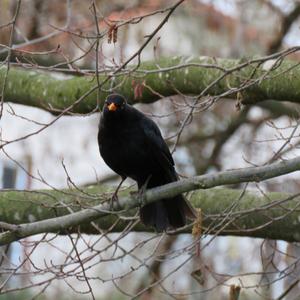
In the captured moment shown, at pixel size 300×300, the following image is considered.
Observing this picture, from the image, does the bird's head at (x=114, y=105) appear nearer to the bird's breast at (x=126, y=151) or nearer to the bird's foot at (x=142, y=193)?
the bird's breast at (x=126, y=151)

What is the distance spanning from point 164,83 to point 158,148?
0.92 m

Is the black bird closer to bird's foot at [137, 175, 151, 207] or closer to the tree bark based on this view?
bird's foot at [137, 175, 151, 207]

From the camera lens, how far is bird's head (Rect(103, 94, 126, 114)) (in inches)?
221

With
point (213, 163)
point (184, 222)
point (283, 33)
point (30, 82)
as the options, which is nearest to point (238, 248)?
point (213, 163)

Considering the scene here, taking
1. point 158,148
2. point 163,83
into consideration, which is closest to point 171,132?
point 163,83

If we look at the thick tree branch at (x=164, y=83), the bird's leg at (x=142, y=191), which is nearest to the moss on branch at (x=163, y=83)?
the thick tree branch at (x=164, y=83)

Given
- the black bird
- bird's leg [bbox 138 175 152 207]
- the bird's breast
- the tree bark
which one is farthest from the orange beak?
the tree bark

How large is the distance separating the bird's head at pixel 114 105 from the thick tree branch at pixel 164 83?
167mm

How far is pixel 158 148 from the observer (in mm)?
5703

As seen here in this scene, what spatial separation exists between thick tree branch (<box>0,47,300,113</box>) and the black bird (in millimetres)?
252

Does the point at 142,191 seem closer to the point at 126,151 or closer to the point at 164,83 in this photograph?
the point at 126,151

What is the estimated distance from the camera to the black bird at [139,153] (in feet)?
18.5

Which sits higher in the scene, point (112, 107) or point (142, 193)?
point (112, 107)

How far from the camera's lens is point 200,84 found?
21.2ft
